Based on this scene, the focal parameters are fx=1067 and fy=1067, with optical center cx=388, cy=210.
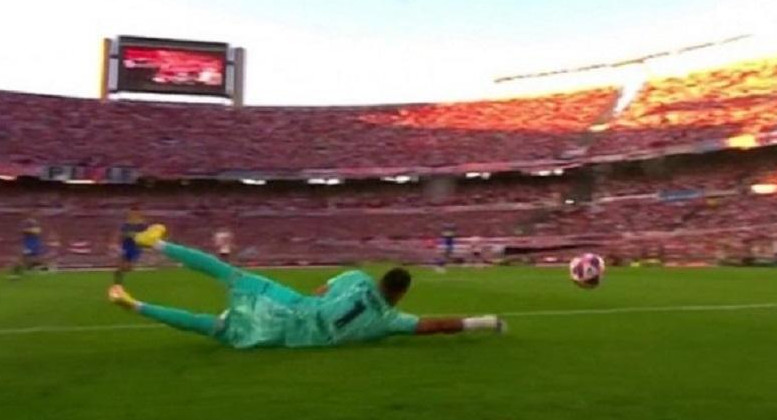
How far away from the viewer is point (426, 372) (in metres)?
8.30

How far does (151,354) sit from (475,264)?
36224 mm

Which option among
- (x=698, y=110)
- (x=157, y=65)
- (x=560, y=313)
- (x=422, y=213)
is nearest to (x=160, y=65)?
(x=157, y=65)

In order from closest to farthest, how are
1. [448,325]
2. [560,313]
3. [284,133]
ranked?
[448,325] → [560,313] → [284,133]

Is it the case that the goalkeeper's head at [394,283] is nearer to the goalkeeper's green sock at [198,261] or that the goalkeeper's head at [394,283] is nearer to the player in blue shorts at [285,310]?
the player in blue shorts at [285,310]

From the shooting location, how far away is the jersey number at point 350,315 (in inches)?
376

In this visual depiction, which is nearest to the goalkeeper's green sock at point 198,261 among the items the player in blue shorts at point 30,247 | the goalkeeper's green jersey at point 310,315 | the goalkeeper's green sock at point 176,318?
the goalkeeper's green jersey at point 310,315

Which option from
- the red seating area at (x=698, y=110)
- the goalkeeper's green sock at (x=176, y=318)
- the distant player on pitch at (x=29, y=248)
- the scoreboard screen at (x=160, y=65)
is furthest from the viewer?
the scoreboard screen at (x=160, y=65)

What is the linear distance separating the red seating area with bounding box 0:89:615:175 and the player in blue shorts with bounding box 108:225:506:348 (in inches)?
2161

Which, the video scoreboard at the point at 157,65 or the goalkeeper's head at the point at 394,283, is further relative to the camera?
the video scoreboard at the point at 157,65

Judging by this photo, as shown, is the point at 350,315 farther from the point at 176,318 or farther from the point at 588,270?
→ the point at 588,270

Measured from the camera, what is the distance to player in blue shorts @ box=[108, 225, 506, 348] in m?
9.35

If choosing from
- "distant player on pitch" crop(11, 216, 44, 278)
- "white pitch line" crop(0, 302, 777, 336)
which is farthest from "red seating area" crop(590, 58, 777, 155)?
"white pitch line" crop(0, 302, 777, 336)

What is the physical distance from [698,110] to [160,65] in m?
32.5

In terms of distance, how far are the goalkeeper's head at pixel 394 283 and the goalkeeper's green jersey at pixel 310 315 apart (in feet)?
0.24
